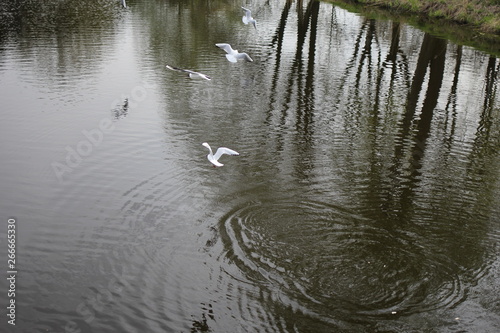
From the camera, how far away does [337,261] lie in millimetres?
8969

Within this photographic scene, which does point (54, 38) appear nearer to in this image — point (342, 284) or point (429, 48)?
point (429, 48)

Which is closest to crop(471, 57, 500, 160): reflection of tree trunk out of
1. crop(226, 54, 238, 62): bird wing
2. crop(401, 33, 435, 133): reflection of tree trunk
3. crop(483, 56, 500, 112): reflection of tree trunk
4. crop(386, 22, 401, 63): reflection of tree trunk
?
crop(483, 56, 500, 112): reflection of tree trunk

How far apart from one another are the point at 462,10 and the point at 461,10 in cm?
7

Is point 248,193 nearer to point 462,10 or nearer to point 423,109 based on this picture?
point 423,109

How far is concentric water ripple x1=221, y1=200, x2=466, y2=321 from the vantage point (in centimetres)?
812

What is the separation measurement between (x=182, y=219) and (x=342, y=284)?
126 inches

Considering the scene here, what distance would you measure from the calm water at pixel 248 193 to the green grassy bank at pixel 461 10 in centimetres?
1008

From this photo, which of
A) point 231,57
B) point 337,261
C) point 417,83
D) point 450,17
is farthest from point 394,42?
point 337,261

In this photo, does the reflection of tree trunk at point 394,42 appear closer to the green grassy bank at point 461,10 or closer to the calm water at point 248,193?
the calm water at point 248,193

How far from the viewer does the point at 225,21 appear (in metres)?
30.1

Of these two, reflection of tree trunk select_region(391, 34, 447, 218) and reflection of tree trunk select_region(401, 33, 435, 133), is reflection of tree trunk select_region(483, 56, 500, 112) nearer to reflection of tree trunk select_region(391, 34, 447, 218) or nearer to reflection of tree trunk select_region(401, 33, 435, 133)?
reflection of tree trunk select_region(391, 34, 447, 218)

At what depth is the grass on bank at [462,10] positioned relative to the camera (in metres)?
30.3

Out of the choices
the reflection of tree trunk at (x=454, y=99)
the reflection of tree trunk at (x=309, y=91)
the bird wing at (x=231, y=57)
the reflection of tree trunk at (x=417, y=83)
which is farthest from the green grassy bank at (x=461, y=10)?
the bird wing at (x=231, y=57)

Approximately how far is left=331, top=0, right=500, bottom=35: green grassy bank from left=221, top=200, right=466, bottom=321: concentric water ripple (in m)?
24.0
